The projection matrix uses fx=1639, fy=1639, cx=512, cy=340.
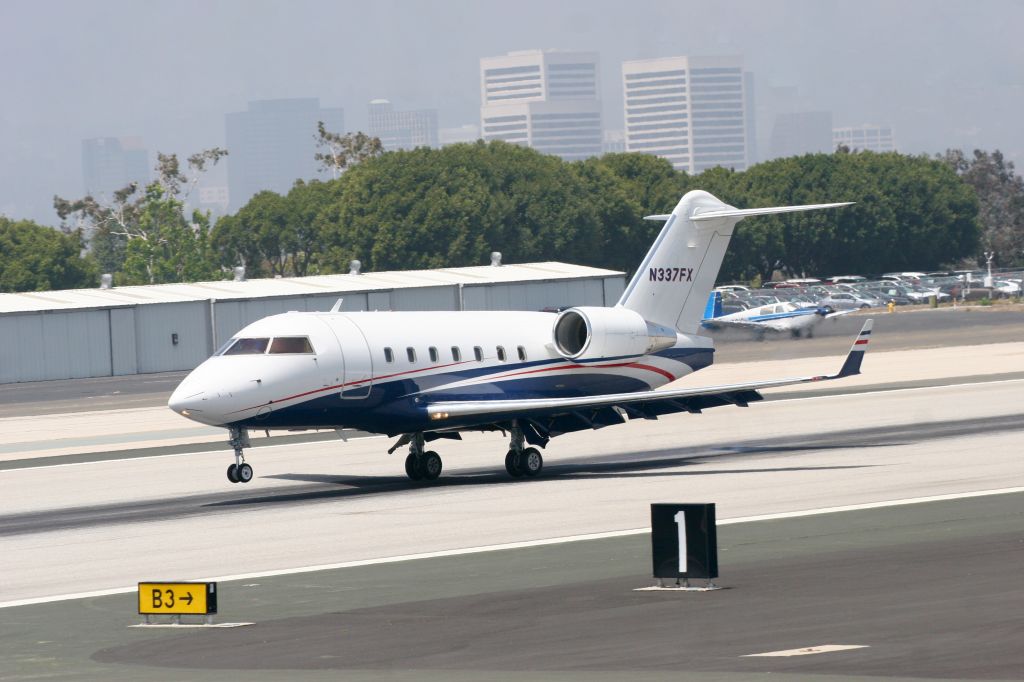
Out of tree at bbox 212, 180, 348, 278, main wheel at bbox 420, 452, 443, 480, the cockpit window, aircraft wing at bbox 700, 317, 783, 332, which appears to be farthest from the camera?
tree at bbox 212, 180, 348, 278

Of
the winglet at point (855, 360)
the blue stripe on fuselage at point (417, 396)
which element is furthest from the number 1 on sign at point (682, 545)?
the winglet at point (855, 360)

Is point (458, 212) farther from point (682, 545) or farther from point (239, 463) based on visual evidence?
point (682, 545)

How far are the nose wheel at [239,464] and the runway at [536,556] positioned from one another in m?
0.57

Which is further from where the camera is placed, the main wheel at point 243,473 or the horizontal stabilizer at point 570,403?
the horizontal stabilizer at point 570,403

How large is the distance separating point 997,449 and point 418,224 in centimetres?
11231

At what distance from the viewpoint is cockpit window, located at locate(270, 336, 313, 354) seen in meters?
30.9

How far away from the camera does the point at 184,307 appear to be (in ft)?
301

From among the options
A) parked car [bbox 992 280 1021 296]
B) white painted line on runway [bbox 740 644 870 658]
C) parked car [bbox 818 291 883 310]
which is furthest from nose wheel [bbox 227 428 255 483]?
parked car [bbox 992 280 1021 296]

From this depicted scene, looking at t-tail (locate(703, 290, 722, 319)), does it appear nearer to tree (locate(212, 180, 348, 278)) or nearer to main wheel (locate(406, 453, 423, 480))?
main wheel (locate(406, 453, 423, 480))

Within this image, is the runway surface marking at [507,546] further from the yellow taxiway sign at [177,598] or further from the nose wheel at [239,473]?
the nose wheel at [239,473]

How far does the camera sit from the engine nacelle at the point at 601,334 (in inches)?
1366

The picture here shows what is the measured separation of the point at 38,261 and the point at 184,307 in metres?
62.3

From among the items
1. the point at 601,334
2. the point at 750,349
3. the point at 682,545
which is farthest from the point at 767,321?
the point at 682,545

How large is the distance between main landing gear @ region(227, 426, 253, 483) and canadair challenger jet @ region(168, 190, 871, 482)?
36 millimetres
